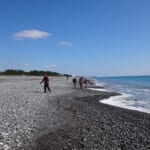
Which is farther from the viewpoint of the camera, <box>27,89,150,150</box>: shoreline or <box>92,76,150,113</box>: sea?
<box>92,76,150,113</box>: sea

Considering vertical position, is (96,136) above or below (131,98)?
above

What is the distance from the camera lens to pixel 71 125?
9875 millimetres

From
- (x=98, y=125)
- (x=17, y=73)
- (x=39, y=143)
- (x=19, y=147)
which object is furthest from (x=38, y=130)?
(x=17, y=73)

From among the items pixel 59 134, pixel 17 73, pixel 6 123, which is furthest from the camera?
pixel 17 73

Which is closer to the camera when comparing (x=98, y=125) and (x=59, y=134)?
(x=59, y=134)

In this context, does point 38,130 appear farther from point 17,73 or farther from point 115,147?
point 17,73

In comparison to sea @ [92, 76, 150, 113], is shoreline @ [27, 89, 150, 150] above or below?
above

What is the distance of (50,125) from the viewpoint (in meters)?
9.70

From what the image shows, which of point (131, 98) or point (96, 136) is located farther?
point (131, 98)

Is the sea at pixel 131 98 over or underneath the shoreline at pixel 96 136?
underneath

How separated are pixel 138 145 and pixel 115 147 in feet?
2.66

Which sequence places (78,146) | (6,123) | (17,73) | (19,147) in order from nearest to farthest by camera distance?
(19,147) → (78,146) → (6,123) → (17,73)

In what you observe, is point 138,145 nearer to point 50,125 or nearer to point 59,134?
point 59,134

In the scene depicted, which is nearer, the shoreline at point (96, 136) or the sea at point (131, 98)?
the shoreline at point (96, 136)
